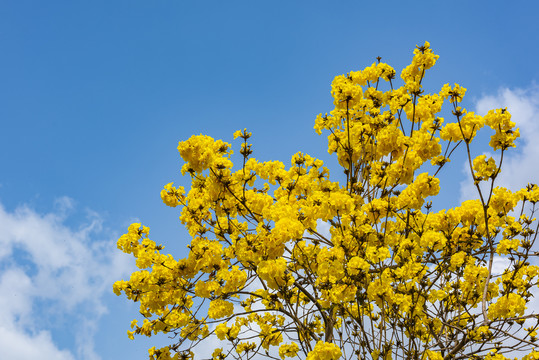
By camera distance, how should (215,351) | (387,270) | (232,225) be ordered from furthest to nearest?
(215,351) < (232,225) < (387,270)

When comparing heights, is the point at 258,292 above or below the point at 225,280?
above

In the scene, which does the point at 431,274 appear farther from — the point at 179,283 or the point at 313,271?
the point at 179,283

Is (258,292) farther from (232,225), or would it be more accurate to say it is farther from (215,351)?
(232,225)

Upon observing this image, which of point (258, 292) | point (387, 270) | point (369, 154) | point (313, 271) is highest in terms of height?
point (369, 154)

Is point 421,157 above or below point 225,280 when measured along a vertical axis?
above

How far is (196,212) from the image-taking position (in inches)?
188

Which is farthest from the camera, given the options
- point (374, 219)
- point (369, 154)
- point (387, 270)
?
point (369, 154)

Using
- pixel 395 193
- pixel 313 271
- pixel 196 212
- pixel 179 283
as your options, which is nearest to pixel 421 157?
pixel 395 193

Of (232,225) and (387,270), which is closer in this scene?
(387,270)

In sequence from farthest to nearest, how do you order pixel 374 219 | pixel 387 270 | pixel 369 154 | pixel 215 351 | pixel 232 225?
pixel 215 351
pixel 369 154
pixel 232 225
pixel 374 219
pixel 387 270

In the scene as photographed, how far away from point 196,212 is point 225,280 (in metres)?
0.81

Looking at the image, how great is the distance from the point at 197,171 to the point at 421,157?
7.48 feet

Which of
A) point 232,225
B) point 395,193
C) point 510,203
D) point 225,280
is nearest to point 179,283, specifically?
point 225,280

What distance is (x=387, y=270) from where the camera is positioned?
12.9 feet
